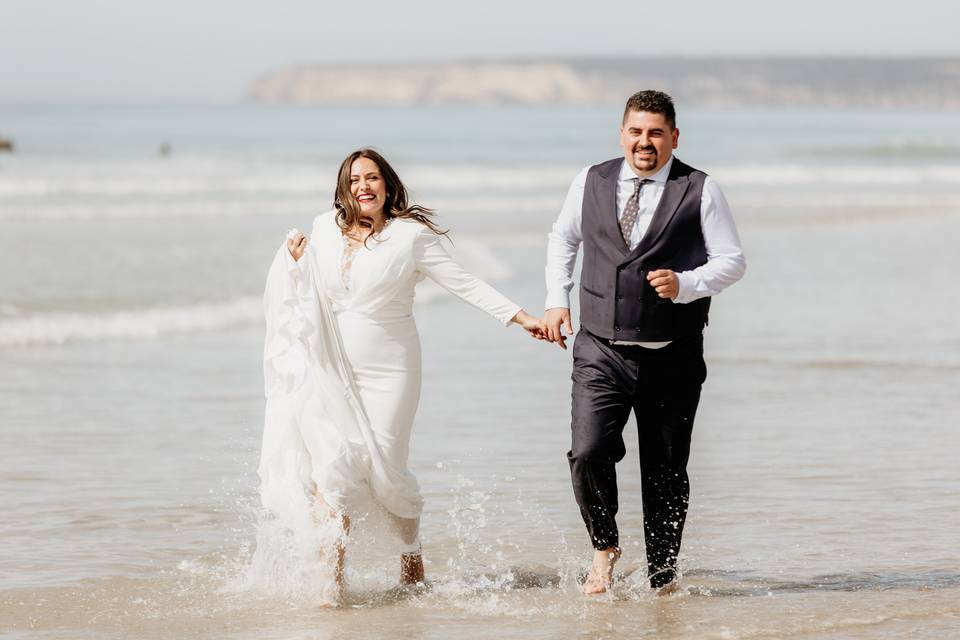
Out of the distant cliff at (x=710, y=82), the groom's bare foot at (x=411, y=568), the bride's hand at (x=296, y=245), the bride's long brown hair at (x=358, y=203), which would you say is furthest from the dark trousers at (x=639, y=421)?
the distant cliff at (x=710, y=82)

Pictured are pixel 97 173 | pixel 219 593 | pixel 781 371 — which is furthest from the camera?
pixel 97 173

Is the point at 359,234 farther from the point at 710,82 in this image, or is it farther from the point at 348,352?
the point at 710,82

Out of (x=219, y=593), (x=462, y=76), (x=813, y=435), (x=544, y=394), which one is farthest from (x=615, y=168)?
(x=462, y=76)

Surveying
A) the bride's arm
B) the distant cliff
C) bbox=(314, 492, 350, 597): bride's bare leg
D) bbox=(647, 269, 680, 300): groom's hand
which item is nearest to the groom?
bbox=(647, 269, 680, 300): groom's hand

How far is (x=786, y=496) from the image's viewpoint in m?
6.47

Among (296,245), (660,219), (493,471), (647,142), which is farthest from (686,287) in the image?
(493,471)

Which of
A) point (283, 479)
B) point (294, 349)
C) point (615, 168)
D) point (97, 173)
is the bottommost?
point (283, 479)

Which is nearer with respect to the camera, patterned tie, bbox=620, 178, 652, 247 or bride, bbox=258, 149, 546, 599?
patterned tie, bbox=620, 178, 652, 247

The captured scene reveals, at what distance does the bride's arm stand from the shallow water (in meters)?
0.91

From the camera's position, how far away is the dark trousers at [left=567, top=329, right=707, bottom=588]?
16.0ft

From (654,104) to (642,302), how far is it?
678 millimetres

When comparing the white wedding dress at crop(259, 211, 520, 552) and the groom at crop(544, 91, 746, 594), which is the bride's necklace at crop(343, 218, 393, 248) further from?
the groom at crop(544, 91, 746, 594)

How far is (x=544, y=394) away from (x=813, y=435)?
1.87 metres

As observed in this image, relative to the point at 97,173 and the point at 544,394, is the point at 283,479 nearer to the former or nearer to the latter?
the point at 544,394
